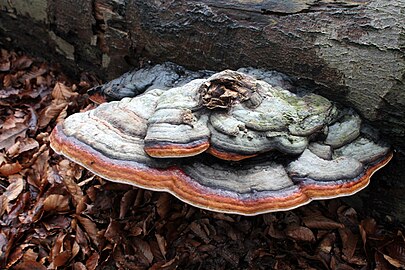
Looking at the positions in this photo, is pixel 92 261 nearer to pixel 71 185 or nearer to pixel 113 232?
pixel 113 232

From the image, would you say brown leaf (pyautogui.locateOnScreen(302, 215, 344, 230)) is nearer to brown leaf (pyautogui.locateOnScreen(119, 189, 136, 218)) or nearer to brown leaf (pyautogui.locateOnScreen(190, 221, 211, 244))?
brown leaf (pyautogui.locateOnScreen(190, 221, 211, 244))

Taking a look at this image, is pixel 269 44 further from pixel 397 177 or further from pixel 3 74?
pixel 3 74

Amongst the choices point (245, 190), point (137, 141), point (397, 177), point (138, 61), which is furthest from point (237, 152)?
point (138, 61)

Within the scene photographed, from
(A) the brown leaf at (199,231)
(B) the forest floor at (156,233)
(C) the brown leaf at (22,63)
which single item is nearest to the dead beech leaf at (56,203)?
(B) the forest floor at (156,233)

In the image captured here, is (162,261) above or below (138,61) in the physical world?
below

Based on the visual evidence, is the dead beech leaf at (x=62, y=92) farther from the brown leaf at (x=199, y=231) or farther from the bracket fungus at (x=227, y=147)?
the brown leaf at (x=199, y=231)

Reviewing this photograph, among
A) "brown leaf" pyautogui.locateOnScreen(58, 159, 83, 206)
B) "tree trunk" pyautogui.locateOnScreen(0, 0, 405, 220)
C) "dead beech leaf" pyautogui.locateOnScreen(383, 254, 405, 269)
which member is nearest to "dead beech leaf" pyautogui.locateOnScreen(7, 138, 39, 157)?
"brown leaf" pyautogui.locateOnScreen(58, 159, 83, 206)

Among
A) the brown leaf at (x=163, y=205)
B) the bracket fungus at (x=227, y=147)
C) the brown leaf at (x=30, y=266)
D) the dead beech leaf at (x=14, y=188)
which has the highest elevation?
the bracket fungus at (x=227, y=147)
